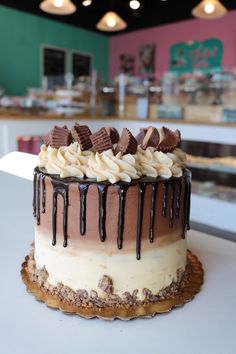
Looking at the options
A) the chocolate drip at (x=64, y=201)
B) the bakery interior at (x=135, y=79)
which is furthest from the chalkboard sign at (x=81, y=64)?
the chocolate drip at (x=64, y=201)

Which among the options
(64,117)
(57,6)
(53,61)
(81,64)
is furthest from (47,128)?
(81,64)

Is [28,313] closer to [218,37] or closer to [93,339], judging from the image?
[93,339]

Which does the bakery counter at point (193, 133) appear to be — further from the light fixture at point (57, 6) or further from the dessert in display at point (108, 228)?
the dessert in display at point (108, 228)

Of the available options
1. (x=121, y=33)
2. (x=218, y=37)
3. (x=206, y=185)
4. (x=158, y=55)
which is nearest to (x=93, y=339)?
(x=206, y=185)

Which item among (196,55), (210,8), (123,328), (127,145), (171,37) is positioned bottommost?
(123,328)

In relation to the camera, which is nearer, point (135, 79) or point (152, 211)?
point (152, 211)

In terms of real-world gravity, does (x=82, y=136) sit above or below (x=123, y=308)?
above

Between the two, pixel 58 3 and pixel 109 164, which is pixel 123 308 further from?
pixel 58 3
